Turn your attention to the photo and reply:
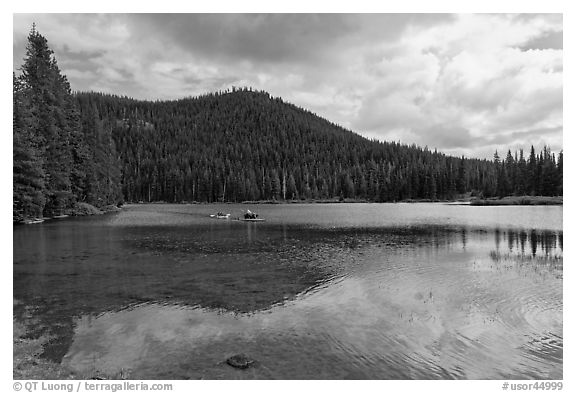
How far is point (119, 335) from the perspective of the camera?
43.1 ft

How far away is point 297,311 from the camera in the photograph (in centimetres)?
1620

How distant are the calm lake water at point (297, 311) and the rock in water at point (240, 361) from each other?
0.73ft

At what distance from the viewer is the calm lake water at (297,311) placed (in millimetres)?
11297

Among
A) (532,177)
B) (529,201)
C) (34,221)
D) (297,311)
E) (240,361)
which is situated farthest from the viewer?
(532,177)

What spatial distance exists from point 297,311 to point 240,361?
5.49m

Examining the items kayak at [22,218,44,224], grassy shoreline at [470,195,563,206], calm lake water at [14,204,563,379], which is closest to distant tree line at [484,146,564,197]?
grassy shoreline at [470,195,563,206]

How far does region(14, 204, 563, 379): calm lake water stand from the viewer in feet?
37.1

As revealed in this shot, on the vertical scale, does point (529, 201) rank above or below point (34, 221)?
below

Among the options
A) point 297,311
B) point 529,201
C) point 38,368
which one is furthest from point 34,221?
point 529,201

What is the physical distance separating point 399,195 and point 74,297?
187 meters

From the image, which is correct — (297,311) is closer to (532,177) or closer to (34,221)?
(34,221)

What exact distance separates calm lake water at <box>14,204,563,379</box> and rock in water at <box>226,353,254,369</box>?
0.73 ft
